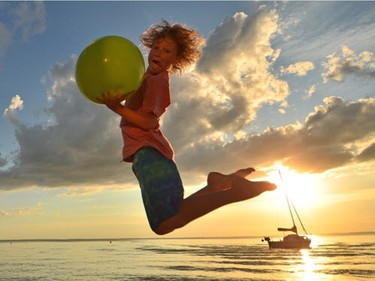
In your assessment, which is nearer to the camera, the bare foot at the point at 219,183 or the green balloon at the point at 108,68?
the green balloon at the point at 108,68

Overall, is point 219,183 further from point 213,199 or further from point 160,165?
point 160,165

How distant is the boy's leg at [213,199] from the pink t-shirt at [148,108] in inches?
21.2

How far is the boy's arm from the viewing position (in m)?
3.43

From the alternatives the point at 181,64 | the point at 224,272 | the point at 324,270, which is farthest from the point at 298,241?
the point at 181,64

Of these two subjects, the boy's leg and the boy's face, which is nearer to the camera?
the boy's leg

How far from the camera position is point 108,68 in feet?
11.1

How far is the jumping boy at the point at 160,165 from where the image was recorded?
11.3ft

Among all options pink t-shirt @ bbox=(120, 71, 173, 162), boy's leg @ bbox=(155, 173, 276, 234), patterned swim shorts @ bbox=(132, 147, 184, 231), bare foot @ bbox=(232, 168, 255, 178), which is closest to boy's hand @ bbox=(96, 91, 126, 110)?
pink t-shirt @ bbox=(120, 71, 173, 162)

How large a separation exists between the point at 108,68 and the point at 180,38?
1002 mm

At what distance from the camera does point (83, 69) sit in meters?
3.50

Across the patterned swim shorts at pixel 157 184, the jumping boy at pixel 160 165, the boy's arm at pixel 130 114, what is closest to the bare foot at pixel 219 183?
the jumping boy at pixel 160 165

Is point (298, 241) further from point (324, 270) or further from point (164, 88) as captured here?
point (164, 88)

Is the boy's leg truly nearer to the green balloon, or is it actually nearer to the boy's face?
the green balloon

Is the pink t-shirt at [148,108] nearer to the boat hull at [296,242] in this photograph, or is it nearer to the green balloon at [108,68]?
the green balloon at [108,68]
